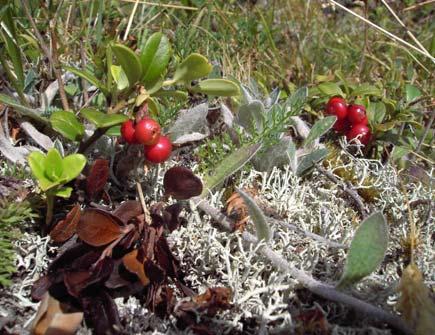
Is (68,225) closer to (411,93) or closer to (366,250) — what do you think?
(366,250)

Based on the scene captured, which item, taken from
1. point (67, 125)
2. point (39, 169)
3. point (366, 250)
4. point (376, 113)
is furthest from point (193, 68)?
point (376, 113)

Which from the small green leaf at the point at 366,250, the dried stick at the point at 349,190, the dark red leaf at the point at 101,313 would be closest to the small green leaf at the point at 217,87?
the dried stick at the point at 349,190

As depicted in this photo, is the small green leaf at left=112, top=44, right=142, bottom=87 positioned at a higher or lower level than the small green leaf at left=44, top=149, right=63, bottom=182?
higher

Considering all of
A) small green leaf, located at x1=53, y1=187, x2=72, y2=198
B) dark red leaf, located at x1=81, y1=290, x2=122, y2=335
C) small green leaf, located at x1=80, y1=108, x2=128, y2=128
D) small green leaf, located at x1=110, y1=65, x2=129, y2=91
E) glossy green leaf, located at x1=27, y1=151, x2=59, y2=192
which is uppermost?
small green leaf, located at x1=110, y1=65, x2=129, y2=91

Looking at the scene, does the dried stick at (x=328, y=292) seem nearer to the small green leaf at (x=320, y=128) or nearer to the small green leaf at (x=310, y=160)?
the small green leaf at (x=310, y=160)

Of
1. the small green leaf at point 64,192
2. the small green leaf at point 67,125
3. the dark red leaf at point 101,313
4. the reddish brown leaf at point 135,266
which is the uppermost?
the small green leaf at point 67,125

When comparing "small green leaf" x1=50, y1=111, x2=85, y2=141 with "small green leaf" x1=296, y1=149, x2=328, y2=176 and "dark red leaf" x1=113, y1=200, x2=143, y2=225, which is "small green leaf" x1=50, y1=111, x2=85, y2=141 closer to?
"dark red leaf" x1=113, y1=200, x2=143, y2=225

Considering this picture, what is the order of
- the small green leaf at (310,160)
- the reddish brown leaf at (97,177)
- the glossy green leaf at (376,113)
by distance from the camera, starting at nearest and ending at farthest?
the reddish brown leaf at (97,177), the small green leaf at (310,160), the glossy green leaf at (376,113)

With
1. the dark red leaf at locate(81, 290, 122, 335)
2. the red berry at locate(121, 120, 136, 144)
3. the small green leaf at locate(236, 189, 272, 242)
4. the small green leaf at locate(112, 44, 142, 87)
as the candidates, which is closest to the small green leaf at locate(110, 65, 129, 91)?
the small green leaf at locate(112, 44, 142, 87)
